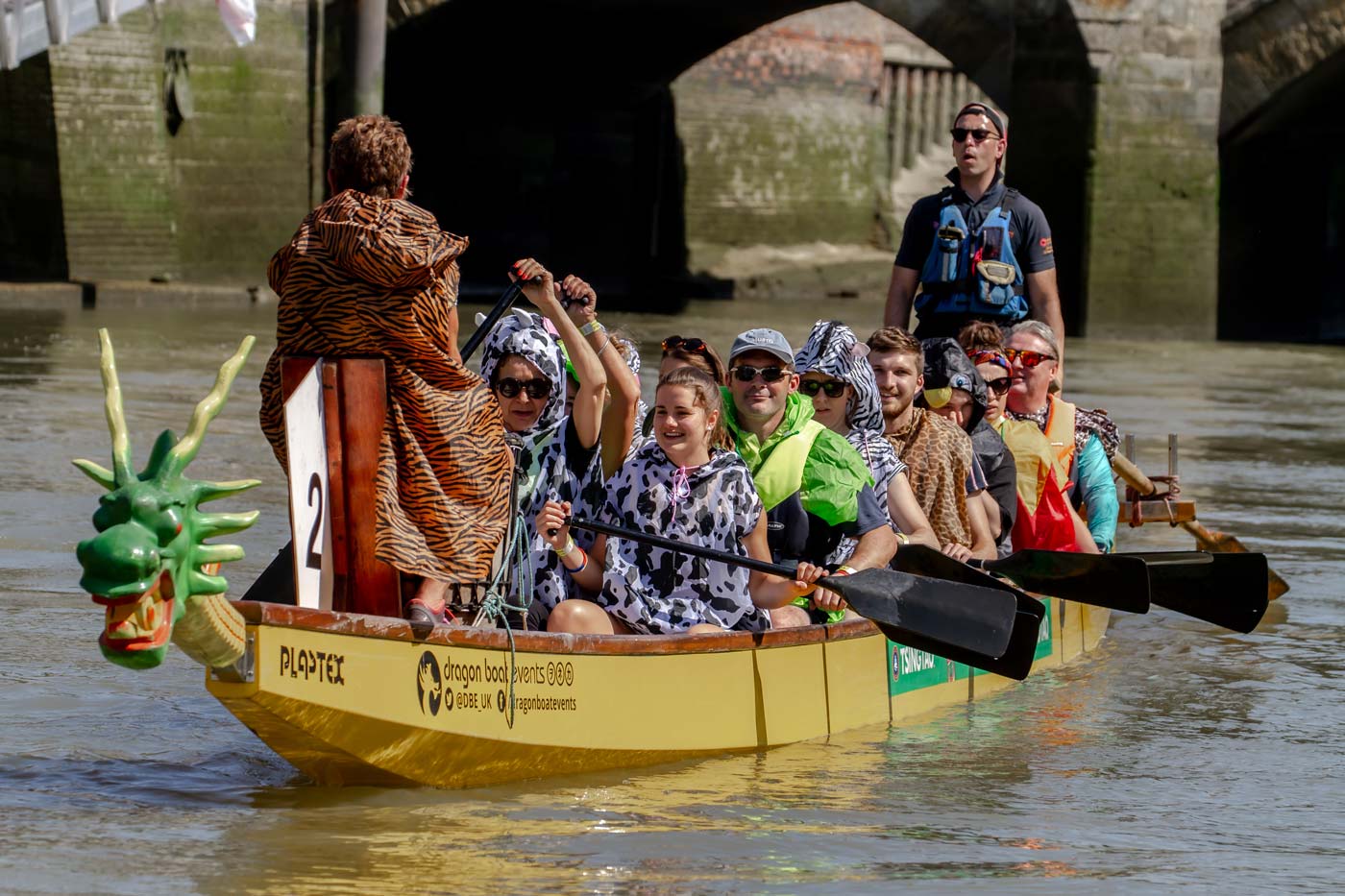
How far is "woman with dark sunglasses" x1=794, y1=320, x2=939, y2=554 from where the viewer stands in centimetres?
718

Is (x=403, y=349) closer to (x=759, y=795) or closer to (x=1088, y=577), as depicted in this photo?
(x=759, y=795)

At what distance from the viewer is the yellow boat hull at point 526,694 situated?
5320 mm

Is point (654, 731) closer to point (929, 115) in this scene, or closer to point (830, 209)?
point (830, 209)

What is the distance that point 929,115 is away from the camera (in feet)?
103

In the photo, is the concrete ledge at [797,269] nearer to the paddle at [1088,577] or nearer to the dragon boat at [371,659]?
the paddle at [1088,577]

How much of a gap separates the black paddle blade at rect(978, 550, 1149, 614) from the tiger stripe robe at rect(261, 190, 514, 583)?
2.42 m

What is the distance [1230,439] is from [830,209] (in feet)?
45.4

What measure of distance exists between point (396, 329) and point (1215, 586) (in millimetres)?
3771

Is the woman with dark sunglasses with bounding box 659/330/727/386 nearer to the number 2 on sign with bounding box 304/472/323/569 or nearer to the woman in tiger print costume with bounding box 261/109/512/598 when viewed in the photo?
the woman in tiger print costume with bounding box 261/109/512/598

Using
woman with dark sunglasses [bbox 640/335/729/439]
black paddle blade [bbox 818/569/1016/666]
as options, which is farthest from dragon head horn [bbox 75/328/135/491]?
black paddle blade [bbox 818/569/1016/666]

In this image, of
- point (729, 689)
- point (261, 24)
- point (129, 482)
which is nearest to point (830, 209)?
point (261, 24)

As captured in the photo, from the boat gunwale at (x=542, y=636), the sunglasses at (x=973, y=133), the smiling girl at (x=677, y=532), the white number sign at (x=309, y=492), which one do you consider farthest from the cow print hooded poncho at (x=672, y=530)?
the sunglasses at (x=973, y=133)

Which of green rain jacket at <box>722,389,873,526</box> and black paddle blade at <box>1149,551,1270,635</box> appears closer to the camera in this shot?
green rain jacket at <box>722,389,873,526</box>

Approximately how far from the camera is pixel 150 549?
471 cm
